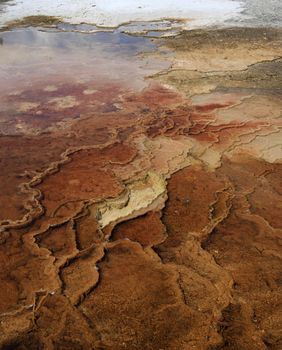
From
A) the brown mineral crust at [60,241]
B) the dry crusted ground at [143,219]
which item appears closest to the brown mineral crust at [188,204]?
the dry crusted ground at [143,219]

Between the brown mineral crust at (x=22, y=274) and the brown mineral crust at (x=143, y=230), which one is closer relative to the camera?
the brown mineral crust at (x=22, y=274)

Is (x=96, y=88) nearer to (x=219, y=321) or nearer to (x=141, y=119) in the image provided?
(x=141, y=119)

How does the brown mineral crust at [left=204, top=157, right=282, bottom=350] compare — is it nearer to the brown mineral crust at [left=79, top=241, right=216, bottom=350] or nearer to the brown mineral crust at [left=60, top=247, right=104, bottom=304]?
the brown mineral crust at [left=79, top=241, right=216, bottom=350]

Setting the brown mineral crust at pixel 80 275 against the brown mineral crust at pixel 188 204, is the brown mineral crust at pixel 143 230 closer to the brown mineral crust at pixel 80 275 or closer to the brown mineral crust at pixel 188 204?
the brown mineral crust at pixel 188 204

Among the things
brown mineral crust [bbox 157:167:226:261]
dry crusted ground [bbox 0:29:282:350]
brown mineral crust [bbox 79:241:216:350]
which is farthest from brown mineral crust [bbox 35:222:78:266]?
brown mineral crust [bbox 157:167:226:261]

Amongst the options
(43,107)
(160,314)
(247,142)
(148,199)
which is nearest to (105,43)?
(43,107)
